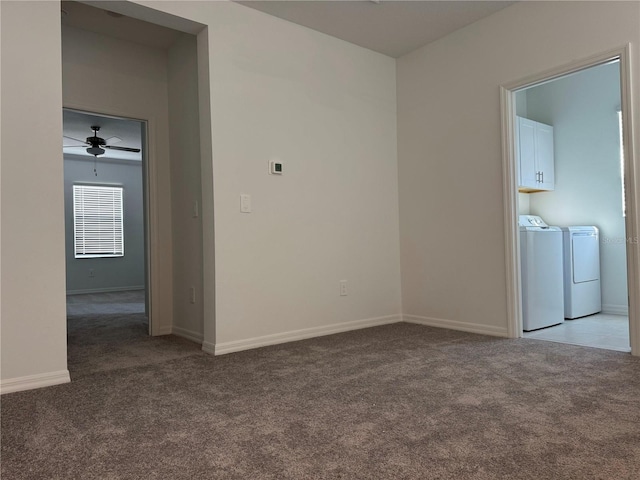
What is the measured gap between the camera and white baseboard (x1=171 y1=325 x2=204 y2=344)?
3604mm

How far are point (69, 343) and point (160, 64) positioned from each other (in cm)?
256

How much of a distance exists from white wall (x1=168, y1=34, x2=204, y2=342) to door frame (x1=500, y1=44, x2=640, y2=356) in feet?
7.97

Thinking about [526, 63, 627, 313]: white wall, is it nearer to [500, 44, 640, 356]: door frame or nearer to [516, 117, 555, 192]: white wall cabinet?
[516, 117, 555, 192]: white wall cabinet

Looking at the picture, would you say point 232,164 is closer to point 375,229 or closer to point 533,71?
point 375,229

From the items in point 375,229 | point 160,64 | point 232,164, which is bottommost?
point 375,229

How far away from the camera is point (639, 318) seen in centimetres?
280

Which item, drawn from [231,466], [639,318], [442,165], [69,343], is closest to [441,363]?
[639,318]

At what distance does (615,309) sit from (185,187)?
450 centimetres

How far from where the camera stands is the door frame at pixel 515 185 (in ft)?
→ 9.27

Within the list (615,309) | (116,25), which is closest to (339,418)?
(116,25)

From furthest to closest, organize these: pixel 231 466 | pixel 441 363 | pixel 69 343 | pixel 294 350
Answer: pixel 69 343 < pixel 294 350 < pixel 441 363 < pixel 231 466

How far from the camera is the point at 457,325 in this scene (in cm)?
387

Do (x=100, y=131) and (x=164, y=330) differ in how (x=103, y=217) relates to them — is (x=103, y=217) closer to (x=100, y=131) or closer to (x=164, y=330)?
(x=100, y=131)

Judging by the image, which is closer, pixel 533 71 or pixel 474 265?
pixel 533 71
